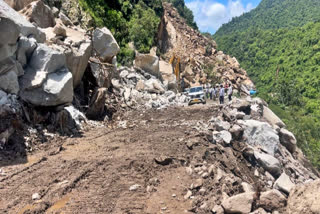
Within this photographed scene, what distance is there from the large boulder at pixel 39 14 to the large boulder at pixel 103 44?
2.47 m

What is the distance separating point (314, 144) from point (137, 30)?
20.2m

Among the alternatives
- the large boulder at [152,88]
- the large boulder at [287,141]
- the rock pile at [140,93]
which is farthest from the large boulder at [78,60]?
the large boulder at [287,141]

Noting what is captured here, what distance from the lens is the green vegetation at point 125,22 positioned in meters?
21.2

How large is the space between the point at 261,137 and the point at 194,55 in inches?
1338

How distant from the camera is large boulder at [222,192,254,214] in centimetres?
414

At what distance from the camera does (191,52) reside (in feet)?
138

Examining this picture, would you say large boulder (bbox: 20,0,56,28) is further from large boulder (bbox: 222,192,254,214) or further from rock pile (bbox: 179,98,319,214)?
large boulder (bbox: 222,192,254,214)

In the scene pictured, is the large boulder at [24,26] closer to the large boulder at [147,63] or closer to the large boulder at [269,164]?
the large boulder at [269,164]

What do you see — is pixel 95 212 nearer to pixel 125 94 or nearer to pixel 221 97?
pixel 125 94

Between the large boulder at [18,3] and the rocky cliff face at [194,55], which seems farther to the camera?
the rocky cliff face at [194,55]

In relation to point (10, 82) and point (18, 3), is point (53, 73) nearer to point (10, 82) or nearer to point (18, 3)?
point (10, 82)

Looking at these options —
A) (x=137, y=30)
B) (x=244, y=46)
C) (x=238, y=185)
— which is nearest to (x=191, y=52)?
(x=137, y=30)

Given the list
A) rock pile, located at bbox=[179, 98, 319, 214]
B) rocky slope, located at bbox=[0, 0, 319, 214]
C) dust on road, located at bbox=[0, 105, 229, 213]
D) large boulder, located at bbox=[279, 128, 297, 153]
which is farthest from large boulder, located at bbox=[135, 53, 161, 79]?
dust on road, located at bbox=[0, 105, 229, 213]

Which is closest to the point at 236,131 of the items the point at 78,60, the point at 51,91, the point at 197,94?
the point at 51,91
